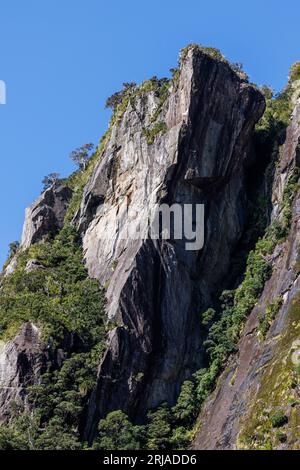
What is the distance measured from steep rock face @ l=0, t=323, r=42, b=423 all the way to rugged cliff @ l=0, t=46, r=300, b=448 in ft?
0.23

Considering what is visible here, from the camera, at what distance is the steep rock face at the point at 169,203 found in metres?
53.5

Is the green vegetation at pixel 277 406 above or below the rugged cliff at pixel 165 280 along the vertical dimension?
below

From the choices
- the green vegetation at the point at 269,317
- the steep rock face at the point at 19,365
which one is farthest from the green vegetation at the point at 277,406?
the steep rock face at the point at 19,365

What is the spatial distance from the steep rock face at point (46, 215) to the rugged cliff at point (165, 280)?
0.43ft

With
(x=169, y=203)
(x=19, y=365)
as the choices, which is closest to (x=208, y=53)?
(x=169, y=203)

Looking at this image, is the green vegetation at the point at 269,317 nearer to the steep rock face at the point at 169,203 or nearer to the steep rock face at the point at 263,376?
the steep rock face at the point at 263,376

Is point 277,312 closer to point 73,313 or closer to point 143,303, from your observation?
point 143,303

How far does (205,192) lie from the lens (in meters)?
61.1

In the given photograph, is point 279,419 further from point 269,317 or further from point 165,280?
point 165,280

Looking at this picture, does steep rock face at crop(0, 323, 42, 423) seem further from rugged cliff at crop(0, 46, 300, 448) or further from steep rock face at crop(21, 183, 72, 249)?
steep rock face at crop(21, 183, 72, 249)

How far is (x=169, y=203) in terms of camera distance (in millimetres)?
59000

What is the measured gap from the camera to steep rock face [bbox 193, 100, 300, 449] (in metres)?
43.8

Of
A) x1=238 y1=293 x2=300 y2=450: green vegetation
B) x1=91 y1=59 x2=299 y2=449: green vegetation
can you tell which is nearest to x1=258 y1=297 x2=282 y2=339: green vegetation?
x1=91 y1=59 x2=299 y2=449: green vegetation

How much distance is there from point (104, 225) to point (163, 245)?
6.70m
